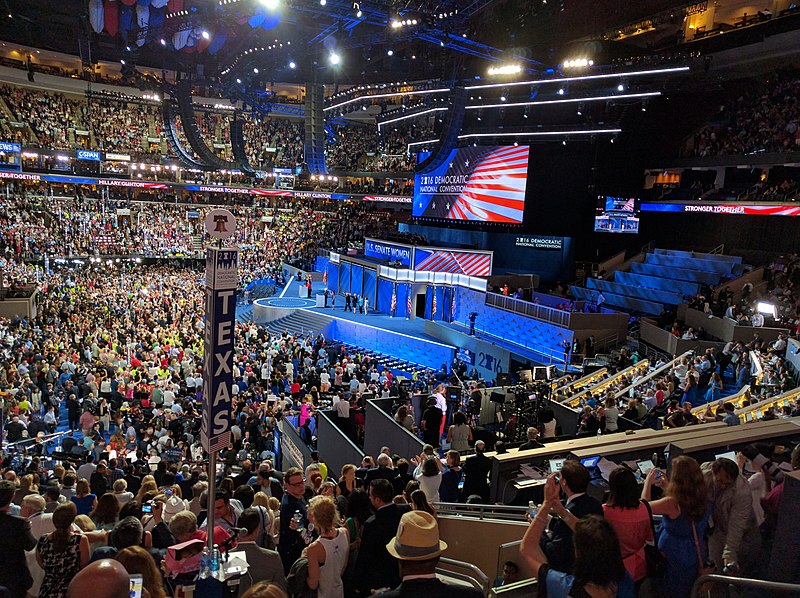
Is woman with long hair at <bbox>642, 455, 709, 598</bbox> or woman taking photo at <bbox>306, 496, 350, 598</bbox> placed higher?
woman with long hair at <bbox>642, 455, 709, 598</bbox>

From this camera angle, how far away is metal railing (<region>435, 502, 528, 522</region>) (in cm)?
538

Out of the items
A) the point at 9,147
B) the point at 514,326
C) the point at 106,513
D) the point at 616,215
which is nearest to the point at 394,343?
the point at 514,326

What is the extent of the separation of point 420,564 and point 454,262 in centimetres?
2503

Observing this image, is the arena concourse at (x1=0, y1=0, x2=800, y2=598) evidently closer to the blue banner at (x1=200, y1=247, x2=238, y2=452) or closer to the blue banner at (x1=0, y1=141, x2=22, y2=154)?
the blue banner at (x1=200, y1=247, x2=238, y2=452)

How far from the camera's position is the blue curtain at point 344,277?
34.0 metres

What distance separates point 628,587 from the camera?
120 inches

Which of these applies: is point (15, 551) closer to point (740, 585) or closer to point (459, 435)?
point (740, 585)

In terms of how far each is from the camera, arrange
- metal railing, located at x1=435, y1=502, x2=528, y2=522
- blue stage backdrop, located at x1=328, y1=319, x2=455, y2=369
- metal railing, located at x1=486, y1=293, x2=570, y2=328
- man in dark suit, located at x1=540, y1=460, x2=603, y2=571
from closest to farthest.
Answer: man in dark suit, located at x1=540, y1=460, x2=603, y2=571 < metal railing, located at x1=435, y1=502, x2=528, y2=522 < metal railing, located at x1=486, y1=293, x2=570, y2=328 < blue stage backdrop, located at x1=328, y1=319, x2=455, y2=369

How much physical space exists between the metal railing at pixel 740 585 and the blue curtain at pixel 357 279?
95.8ft

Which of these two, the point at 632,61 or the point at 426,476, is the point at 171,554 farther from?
the point at 632,61

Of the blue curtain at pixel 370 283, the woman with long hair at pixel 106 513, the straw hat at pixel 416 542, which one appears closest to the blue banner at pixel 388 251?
the blue curtain at pixel 370 283

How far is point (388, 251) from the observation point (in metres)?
30.6

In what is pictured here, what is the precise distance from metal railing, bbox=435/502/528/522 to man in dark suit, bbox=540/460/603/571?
1936 mm

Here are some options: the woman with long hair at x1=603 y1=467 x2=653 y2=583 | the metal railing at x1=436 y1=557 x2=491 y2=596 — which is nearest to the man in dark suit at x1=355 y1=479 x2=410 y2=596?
the metal railing at x1=436 y1=557 x2=491 y2=596
